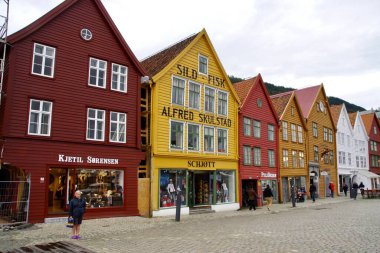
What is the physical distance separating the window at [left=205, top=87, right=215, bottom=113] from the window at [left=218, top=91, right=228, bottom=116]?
763 mm

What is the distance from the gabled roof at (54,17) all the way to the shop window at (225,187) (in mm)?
10005

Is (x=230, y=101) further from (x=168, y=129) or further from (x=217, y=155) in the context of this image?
(x=168, y=129)

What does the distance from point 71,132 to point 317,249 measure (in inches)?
508

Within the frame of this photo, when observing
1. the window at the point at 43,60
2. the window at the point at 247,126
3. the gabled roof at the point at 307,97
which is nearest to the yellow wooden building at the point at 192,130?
the window at the point at 247,126

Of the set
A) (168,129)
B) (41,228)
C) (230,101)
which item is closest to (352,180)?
(230,101)

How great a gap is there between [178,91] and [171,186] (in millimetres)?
6370

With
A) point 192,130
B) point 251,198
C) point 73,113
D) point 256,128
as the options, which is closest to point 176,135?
point 192,130

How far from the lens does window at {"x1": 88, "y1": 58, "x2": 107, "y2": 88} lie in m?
19.8

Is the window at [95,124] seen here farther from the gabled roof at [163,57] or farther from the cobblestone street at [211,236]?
the gabled roof at [163,57]

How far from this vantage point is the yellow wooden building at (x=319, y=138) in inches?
1545

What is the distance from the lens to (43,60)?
18.0 meters

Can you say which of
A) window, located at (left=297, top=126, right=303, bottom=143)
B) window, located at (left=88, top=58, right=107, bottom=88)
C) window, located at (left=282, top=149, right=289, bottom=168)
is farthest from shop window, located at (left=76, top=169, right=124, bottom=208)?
window, located at (left=297, top=126, right=303, bottom=143)

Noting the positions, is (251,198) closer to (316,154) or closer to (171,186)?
(171,186)

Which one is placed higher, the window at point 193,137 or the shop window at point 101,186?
the window at point 193,137
